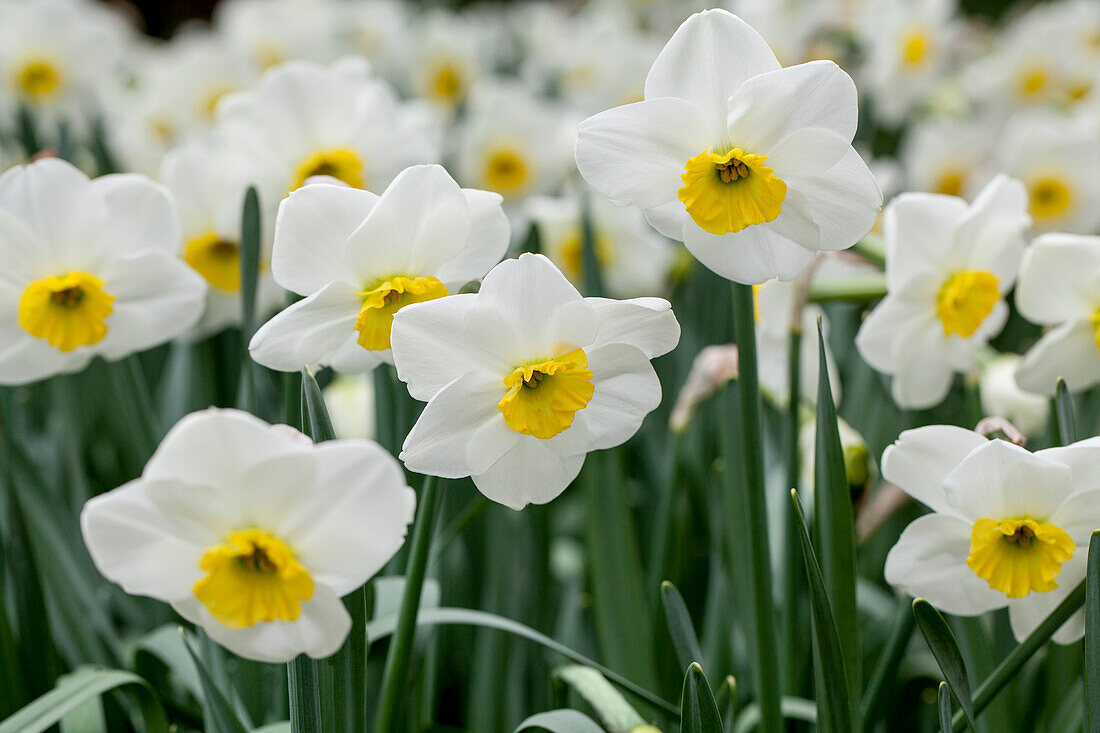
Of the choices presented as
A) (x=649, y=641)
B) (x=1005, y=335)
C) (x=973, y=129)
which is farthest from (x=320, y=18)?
(x=649, y=641)

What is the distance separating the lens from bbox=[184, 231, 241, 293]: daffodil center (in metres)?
1.28

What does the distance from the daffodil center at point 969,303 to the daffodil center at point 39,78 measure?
221cm

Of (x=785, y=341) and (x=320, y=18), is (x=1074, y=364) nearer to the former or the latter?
(x=785, y=341)

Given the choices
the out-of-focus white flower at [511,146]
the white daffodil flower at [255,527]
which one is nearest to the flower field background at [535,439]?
the white daffodil flower at [255,527]

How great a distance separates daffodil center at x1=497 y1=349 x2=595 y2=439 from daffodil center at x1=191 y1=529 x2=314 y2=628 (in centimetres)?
17

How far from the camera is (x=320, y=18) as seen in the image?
105 inches

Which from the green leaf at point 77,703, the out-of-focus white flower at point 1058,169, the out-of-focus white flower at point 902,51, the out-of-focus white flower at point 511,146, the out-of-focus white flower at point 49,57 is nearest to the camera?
the green leaf at point 77,703

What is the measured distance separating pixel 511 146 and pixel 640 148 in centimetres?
147

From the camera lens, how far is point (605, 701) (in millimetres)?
815

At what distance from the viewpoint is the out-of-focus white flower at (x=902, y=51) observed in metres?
2.40

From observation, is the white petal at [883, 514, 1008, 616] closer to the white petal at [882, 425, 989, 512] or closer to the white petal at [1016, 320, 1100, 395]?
the white petal at [882, 425, 989, 512]

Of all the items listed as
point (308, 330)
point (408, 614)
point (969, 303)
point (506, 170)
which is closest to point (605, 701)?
point (408, 614)

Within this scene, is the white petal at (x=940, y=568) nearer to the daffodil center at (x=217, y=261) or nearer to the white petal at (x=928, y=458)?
the white petal at (x=928, y=458)

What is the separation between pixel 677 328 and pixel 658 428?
97cm
